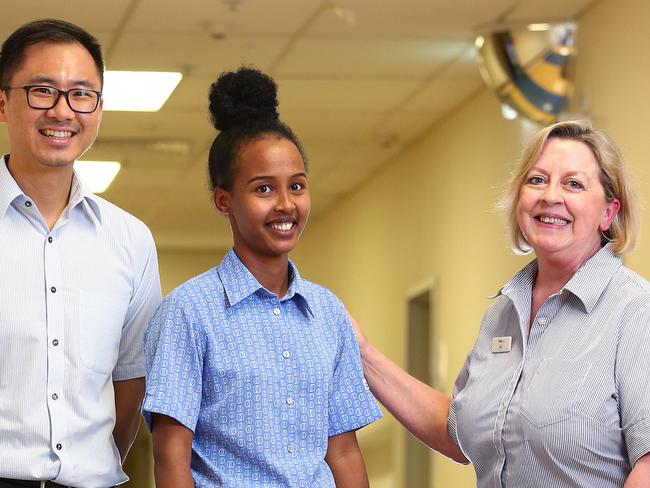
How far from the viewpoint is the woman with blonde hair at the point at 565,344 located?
252 centimetres

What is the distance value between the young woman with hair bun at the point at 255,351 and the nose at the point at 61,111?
1.13ft

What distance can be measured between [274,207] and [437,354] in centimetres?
589

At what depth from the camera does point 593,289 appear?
267cm

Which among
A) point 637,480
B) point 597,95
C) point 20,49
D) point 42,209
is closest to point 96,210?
point 42,209

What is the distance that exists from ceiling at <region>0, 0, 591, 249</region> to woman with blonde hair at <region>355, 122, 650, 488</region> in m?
3.09

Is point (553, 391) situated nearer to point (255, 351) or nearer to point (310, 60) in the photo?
point (255, 351)

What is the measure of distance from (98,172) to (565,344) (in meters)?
7.20

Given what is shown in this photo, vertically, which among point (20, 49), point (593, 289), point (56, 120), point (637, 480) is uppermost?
point (20, 49)

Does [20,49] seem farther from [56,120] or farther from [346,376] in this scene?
[346,376]

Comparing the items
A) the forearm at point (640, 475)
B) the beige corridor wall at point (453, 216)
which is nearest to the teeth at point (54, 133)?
the forearm at point (640, 475)

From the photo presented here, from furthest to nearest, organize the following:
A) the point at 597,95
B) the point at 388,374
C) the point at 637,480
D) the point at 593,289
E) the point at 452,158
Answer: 1. the point at 452,158
2. the point at 597,95
3. the point at 388,374
4. the point at 593,289
5. the point at 637,480

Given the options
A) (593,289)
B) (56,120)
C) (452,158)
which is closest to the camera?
(56,120)

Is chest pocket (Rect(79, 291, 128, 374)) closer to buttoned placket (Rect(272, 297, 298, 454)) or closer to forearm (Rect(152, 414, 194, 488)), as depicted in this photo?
forearm (Rect(152, 414, 194, 488))

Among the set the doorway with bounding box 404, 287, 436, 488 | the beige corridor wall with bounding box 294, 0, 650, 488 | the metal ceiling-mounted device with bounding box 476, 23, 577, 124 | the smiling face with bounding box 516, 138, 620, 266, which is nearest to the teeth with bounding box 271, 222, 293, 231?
the smiling face with bounding box 516, 138, 620, 266
